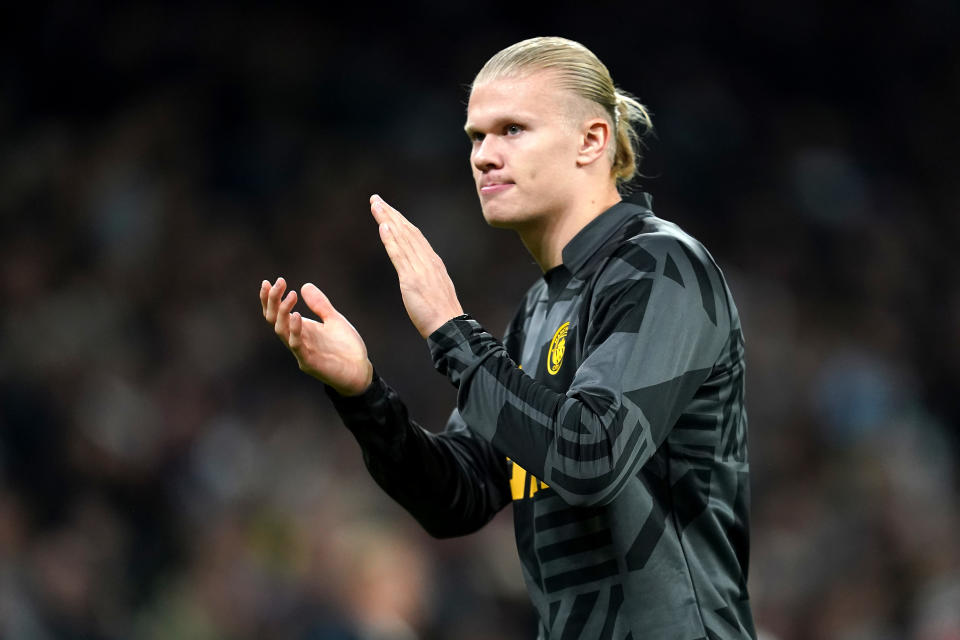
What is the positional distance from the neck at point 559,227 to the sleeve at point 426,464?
1.37 feet

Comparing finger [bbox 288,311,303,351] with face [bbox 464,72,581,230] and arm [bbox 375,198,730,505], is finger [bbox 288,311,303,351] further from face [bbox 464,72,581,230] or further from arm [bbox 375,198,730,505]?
face [bbox 464,72,581,230]

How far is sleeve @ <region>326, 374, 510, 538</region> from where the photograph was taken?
2572 mm

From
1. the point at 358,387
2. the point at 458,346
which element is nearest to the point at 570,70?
the point at 458,346

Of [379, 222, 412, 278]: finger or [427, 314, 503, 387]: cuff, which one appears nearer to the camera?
[427, 314, 503, 387]: cuff

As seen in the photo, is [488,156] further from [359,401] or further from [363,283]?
[363,283]

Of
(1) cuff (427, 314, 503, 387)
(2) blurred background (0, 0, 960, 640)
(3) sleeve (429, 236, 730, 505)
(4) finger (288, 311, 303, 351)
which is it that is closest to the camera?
(3) sleeve (429, 236, 730, 505)

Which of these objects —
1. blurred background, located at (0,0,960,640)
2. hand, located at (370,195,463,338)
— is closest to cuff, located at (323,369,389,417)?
hand, located at (370,195,463,338)

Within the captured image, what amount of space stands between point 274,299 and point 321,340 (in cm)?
12

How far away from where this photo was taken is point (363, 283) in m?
7.48

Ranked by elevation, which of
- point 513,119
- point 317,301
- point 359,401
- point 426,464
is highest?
point 513,119

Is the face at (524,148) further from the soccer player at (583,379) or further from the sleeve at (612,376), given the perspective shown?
the sleeve at (612,376)

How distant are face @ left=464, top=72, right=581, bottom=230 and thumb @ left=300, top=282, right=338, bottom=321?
1.20ft

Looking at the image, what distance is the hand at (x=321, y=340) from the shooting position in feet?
8.00

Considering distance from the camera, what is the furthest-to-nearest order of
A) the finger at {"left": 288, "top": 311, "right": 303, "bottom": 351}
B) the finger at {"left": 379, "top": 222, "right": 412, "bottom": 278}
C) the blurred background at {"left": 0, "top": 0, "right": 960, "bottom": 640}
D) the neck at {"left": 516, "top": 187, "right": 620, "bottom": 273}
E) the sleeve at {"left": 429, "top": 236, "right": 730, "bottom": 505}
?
the blurred background at {"left": 0, "top": 0, "right": 960, "bottom": 640}, the neck at {"left": 516, "top": 187, "right": 620, "bottom": 273}, the finger at {"left": 288, "top": 311, "right": 303, "bottom": 351}, the finger at {"left": 379, "top": 222, "right": 412, "bottom": 278}, the sleeve at {"left": 429, "top": 236, "right": 730, "bottom": 505}
